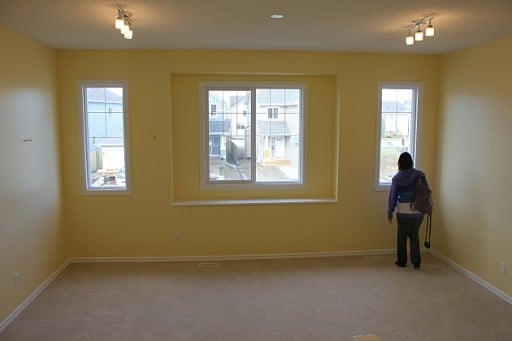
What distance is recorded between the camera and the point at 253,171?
17.7ft

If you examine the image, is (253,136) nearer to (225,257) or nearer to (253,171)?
(253,171)

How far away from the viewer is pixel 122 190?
502 centimetres

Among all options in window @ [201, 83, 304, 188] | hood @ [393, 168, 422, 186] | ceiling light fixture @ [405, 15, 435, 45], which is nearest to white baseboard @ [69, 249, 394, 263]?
window @ [201, 83, 304, 188]

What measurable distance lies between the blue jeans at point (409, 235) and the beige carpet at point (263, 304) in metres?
0.16

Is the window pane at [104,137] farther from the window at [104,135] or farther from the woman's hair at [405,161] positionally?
the woman's hair at [405,161]

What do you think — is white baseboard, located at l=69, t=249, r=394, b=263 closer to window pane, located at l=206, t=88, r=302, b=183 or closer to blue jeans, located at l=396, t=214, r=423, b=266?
blue jeans, located at l=396, t=214, r=423, b=266

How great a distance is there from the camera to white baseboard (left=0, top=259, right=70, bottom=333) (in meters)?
3.52

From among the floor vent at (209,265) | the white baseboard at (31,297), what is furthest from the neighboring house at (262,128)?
the white baseboard at (31,297)

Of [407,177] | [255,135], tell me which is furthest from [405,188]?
[255,135]

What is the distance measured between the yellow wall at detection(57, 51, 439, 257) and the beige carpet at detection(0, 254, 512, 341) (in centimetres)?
32

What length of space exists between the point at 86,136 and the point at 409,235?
13.5 feet

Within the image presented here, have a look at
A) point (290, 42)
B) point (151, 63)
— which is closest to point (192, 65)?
point (151, 63)

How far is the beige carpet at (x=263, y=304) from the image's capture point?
3.40 m

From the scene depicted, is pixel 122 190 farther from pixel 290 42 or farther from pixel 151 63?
pixel 290 42
